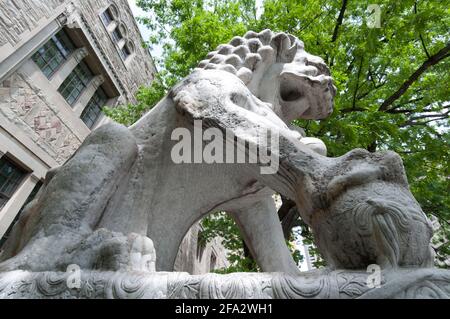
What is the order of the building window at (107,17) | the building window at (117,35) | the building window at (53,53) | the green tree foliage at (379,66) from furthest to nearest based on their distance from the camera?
the building window at (117,35), the building window at (107,17), the building window at (53,53), the green tree foliage at (379,66)

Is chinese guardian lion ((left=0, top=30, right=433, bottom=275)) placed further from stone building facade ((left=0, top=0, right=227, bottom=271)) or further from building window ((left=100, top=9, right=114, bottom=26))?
building window ((left=100, top=9, right=114, bottom=26))

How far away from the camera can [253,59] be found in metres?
2.16

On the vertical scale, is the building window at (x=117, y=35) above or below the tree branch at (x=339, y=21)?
above

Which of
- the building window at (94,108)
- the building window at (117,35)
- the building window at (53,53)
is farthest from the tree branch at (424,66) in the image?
the building window at (117,35)

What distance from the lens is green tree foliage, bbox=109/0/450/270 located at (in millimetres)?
4723

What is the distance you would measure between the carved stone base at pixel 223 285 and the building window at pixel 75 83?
9.12 metres

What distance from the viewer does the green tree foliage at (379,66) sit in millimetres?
4723

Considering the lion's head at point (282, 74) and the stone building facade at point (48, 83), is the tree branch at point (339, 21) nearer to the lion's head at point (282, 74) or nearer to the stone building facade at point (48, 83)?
the lion's head at point (282, 74)

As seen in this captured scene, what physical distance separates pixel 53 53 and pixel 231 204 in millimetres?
8948

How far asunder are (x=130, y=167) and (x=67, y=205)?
0.40m

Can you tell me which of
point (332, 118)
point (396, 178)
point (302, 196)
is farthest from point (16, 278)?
point (332, 118)

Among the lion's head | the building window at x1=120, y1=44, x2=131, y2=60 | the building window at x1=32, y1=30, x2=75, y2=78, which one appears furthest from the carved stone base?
the building window at x1=120, y1=44, x2=131, y2=60
